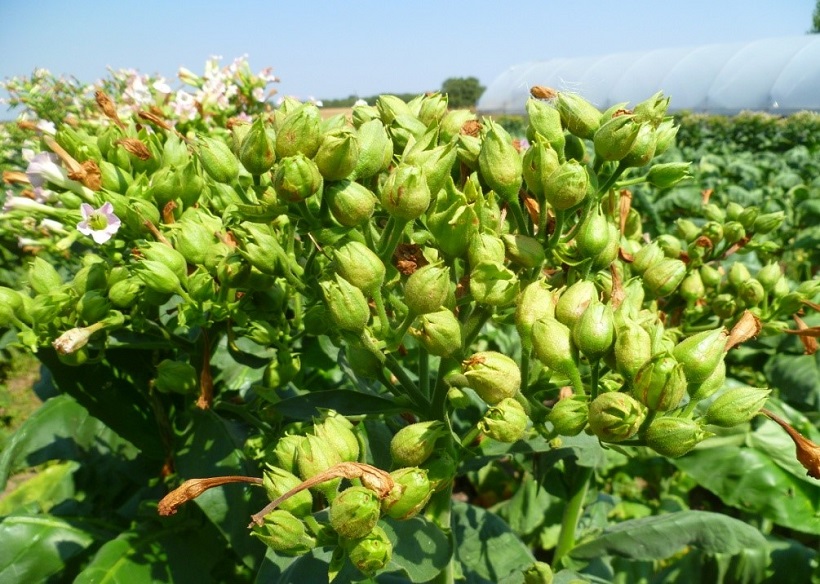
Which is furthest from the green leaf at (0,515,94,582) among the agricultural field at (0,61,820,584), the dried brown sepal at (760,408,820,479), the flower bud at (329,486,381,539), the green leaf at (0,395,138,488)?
the dried brown sepal at (760,408,820,479)

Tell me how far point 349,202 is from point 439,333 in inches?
8.4

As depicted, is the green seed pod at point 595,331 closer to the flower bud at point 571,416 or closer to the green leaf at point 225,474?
the flower bud at point 571,416

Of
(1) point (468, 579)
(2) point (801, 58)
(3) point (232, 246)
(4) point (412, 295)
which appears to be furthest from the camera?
(2) point (801, 58)

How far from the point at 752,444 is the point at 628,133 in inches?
73.4

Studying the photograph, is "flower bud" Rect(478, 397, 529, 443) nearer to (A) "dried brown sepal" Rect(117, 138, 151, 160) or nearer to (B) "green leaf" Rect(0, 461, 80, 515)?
(A) "dried brown sepal" Rect(117, 138, 151, 160)

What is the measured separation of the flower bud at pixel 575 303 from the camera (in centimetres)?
93

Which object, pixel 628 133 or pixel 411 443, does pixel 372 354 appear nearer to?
pixel 411 443

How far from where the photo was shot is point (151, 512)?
1657 millimetres

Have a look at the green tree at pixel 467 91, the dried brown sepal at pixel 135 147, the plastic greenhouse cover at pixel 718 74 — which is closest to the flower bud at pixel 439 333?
the dried brown sepal at pixel 135 147

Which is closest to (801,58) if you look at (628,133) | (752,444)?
(752,444)

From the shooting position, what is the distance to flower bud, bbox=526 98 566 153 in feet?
3.30

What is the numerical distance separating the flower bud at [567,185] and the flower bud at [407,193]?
0.59 ft

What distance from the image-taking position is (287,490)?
35.2 inches

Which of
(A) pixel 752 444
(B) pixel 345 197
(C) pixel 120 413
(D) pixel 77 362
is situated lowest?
(A) pixel 752 444
